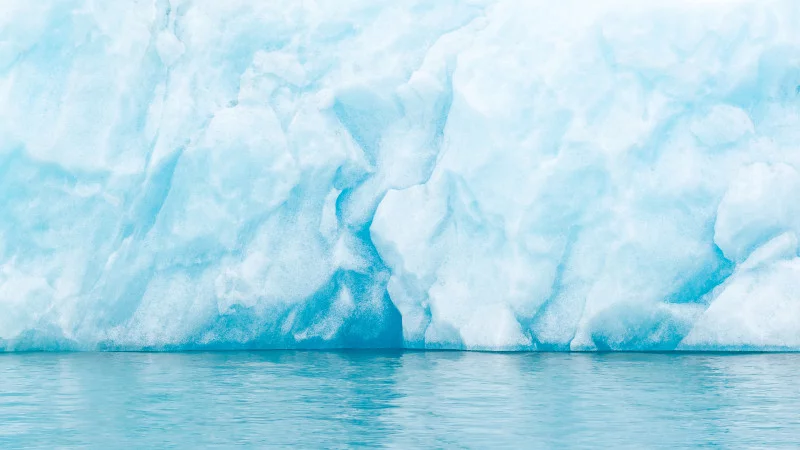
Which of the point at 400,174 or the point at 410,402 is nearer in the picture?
the point at 410,402

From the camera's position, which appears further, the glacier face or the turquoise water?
the glacier face

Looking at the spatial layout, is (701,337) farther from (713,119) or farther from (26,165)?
(26,165)

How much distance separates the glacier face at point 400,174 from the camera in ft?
40.7

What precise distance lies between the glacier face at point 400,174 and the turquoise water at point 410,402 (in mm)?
1052

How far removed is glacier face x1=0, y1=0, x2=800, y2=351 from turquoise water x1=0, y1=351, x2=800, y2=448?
1052 mm

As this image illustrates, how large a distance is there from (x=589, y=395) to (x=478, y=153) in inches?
192

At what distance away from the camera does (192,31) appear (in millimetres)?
13945

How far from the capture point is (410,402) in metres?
8.30

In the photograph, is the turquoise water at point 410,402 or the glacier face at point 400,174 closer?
the turquoise water at point 410,402

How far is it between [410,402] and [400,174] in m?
5.52

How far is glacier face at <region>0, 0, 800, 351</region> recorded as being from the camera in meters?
12.4

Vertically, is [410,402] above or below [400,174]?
below

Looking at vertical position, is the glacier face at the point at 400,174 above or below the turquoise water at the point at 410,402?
above

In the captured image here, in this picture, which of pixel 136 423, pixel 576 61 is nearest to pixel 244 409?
pixel 136 423
